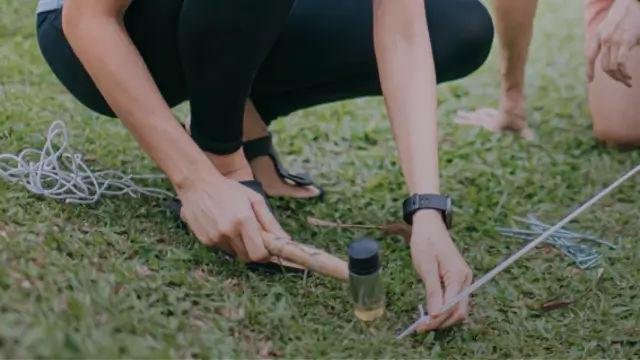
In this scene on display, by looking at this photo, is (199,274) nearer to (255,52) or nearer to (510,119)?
(255,52)

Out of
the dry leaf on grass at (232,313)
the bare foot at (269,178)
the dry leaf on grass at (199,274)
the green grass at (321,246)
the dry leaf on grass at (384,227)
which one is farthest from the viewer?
the bare foot at (269,178)

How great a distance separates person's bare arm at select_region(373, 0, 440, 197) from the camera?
1369 millimetres

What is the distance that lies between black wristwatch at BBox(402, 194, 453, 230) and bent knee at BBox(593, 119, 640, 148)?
35.5 inches

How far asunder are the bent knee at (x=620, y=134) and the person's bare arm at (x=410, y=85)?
2.70ft

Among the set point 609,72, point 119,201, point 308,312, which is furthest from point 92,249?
point 609,72

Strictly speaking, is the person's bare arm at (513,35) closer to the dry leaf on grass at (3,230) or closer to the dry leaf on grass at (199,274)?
the dry leaf on grass at (199,274)

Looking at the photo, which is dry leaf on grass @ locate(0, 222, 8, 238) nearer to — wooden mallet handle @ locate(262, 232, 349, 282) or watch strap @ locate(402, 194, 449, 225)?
wooden mallet handle @ locate(262, 232, 349, 282)

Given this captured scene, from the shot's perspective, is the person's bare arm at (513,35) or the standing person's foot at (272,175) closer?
the standing person's foot at (272,175)

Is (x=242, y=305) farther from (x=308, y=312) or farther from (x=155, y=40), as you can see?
(x=155, y=40)

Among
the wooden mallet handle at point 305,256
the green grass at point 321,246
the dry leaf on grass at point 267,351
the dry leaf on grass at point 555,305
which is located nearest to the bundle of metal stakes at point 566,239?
the green grass at point 321,246

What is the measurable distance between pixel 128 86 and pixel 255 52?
202mm

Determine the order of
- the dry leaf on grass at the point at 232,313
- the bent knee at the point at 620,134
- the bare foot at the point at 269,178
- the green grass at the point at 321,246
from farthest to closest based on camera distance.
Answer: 1. the bent knee at the point at 620,134
2. the bare foot at the point at 269,178
3. the dry leaf on grass at the point at 232,313
4. the green grass at the point at 321,246

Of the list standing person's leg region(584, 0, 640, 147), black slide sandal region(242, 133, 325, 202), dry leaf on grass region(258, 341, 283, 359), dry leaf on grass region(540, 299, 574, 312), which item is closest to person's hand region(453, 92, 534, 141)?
standing person's leg region(584, 0, 640, 147)

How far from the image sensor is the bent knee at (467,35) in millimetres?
1635
